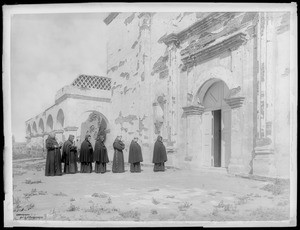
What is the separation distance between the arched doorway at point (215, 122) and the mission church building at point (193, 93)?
0.7 inches

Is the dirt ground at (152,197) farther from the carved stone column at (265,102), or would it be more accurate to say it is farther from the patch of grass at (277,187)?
the carved stone column at (265,102)

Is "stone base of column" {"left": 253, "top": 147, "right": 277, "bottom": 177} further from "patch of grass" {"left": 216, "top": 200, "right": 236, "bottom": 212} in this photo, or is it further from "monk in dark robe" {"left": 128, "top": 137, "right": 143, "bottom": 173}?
"monk in dark robe" {"left": 128, "top": 137, "right": 143, "bottom": 173}

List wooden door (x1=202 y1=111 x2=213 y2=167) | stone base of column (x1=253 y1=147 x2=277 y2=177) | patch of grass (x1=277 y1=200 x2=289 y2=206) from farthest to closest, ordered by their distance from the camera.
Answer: wooden door (x1=202 y1=111 x2=213 y2=167)
patch of grass (x1=277 y1=200 x2=289 y2=206)
stone base of column (x1=253 y1=147 x2=277 y2=177)

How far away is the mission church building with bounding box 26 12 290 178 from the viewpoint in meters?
5.05

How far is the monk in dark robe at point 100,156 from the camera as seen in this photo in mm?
5645

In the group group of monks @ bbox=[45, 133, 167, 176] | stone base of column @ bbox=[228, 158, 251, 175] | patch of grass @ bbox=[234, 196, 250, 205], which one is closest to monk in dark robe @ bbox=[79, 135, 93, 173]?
group of monks @ bbox=[45, 133, 167, 176]

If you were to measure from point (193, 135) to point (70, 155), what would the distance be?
2.11 metres

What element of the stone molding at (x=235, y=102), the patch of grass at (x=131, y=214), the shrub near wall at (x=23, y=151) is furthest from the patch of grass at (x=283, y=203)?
the shrub near wall at (x=23, y=151)

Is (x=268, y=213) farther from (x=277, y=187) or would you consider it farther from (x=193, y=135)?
(x=193, y=135)

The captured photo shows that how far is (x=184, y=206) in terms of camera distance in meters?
5.26

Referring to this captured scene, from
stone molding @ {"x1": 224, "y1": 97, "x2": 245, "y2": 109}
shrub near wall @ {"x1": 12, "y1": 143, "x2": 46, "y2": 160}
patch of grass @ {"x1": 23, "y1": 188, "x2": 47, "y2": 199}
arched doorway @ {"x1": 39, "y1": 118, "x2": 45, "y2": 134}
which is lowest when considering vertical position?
patch of grass @ {"x1": 23, "y1": 188, "x2": 47, "y2": 199}

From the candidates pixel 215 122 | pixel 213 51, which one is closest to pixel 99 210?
pixel 215 122

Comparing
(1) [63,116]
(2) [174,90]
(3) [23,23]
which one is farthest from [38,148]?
(2) [174,90]

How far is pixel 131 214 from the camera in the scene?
207 inches
